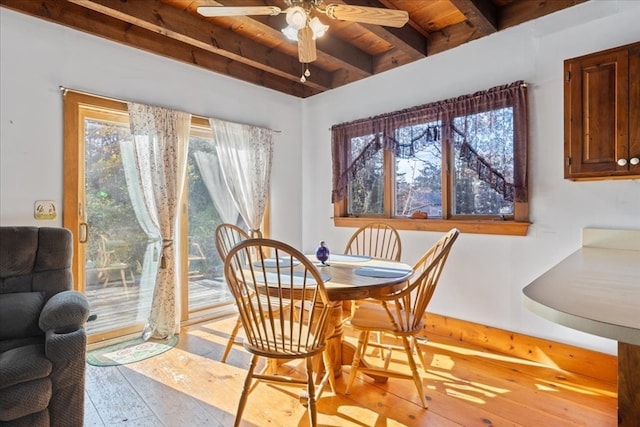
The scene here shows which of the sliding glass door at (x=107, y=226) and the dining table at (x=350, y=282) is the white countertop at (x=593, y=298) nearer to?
the dining table at (x=350, y=282)

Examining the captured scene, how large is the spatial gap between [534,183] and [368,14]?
5.66ft

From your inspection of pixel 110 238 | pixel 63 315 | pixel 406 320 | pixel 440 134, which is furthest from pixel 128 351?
pixel 440 134

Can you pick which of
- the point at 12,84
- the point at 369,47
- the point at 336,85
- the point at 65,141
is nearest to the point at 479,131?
the point at 369,47

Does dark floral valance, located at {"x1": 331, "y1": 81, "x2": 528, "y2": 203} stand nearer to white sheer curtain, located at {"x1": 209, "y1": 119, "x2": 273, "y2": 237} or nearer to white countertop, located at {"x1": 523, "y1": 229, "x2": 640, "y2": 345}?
white sheer curtain, located at {"x1": 209, "y1": 119, "x2": 273, "y2": 237}

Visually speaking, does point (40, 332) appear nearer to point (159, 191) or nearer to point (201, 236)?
point (159, 191)

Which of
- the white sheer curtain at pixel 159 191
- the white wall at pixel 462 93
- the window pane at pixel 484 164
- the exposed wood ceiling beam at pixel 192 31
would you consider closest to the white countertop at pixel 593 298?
the white wall at pixel 462 93

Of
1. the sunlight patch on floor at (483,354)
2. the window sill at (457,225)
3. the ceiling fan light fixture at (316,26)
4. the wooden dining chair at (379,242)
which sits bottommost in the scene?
the sunlight patch on floor at (483,354)

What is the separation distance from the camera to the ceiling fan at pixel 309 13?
1814 mm

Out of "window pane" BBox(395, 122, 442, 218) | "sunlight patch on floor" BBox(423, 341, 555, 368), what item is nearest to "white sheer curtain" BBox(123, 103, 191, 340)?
"window pane" BBox(395, 122, 442, 218)

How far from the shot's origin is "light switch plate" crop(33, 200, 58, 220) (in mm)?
2494

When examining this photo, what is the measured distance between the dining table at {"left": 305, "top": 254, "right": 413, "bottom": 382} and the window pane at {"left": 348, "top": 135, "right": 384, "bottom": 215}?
42.1 inches

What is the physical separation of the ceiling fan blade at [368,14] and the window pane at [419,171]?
1.37 meters

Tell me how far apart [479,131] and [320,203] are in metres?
1.94

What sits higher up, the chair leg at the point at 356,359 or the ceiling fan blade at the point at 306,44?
the ceiling fan blade at the point at 306,44
